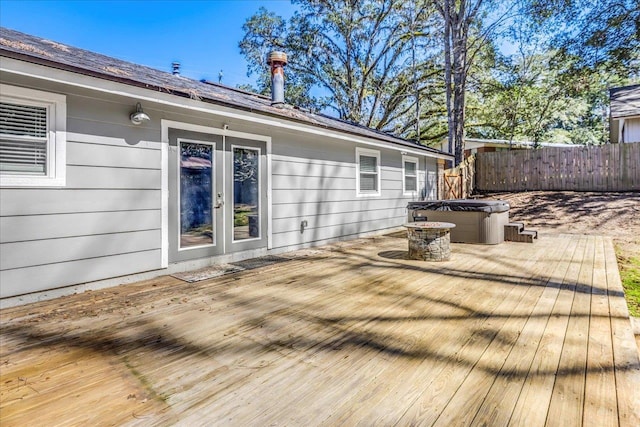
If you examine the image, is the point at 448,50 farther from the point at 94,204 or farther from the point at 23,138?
the point at 23,138

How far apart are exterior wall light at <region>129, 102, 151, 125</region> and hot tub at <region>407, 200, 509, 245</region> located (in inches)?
204

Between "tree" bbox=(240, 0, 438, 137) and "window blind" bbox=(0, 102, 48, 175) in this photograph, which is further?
"tree" bbox=(240, 0, 438, 137)

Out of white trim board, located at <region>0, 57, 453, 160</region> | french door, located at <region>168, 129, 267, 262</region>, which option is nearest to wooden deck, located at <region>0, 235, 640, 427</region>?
french door, located at <region>168, 129, 267, 262</region>

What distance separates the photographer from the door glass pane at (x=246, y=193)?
192 inches

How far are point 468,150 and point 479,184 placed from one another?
1013cm

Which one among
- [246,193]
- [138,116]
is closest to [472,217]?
[246,193]

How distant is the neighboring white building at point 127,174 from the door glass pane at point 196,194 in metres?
0.01

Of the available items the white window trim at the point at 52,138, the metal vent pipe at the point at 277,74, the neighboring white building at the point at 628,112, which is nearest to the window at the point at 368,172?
the metal vent pipe at the point at 277,74

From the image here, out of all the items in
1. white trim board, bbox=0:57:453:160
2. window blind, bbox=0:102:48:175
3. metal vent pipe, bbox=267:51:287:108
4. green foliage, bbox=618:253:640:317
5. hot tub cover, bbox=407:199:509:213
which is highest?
metal vent pipe, bbox=267:51:287:108

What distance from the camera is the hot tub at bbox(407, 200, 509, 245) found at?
623 centimetres

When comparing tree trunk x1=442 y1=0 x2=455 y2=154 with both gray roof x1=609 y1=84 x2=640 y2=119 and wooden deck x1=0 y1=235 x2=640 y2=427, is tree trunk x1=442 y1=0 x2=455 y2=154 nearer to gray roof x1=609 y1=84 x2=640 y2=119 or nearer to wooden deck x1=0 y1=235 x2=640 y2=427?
gray roof x1=609 y1=84 x2=640 y2=119

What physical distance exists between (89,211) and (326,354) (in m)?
2.92

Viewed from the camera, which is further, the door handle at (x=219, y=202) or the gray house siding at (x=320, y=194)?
the gray house siding at (x=320, y=194)

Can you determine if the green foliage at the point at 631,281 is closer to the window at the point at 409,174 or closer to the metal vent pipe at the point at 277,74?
the window at the point at 409,174
